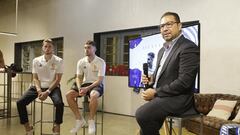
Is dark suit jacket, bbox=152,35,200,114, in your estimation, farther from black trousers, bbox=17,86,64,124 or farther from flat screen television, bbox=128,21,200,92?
flat screen television, bbox=128,21,200,92

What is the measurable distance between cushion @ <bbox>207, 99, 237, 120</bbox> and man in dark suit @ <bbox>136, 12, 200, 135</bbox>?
6.45 ft

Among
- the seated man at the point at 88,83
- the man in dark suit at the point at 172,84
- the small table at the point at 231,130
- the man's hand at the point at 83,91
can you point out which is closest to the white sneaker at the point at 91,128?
the seated man at the point at 88,83

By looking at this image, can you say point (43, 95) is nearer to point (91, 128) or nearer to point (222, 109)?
point (91, 128)

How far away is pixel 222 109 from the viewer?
3.71 m

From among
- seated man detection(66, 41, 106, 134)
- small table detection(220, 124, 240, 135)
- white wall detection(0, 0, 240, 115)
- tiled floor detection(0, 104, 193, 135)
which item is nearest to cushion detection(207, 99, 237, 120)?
white wall detection(0, 0, 240, 115)

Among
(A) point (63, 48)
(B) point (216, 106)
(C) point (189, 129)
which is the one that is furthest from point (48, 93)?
(A) point (63, 48)

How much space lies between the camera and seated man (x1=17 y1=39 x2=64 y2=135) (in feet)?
11.7

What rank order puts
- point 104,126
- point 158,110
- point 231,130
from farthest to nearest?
point 104,126 < point 158,110 < point 231,130

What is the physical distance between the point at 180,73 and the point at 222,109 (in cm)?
217

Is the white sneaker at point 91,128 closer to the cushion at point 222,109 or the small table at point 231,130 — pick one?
the cushion at point 222,109

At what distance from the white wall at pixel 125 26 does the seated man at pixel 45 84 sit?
2.44 metres

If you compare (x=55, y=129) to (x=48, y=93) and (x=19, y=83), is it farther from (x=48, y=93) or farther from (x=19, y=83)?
(x=19, y=83)

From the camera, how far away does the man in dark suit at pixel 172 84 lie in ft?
6.09

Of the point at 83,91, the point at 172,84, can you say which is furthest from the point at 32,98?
the point at 172,84
